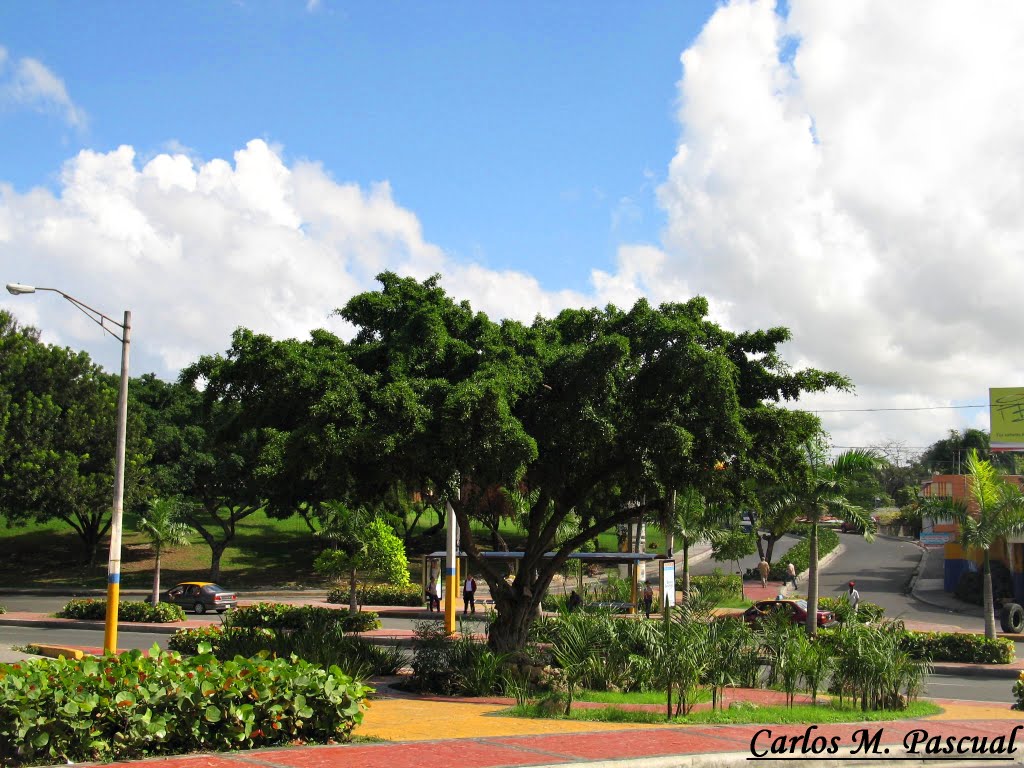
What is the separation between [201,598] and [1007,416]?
42037 millimetres

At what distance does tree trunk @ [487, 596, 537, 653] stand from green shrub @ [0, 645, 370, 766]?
6970 mm

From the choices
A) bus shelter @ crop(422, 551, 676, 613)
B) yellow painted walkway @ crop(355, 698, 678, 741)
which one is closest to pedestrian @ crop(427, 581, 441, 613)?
bus shelter @ crop(422, 551, 676, 613)

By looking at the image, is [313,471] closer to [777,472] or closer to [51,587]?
[777,472]

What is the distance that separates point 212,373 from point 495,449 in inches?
218

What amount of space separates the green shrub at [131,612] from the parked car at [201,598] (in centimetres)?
371

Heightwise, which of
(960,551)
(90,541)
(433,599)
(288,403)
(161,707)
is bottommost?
(433,599)

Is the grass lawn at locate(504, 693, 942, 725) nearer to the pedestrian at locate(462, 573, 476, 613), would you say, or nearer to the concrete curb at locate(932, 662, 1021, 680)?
the concrete curb at locate(932, 662, 1021, 680)

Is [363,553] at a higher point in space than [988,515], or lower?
lower

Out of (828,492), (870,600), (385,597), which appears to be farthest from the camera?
(870,600)

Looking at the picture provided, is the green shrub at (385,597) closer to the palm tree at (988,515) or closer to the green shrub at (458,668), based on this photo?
the palm tree at (988,515)

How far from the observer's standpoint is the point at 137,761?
8484 millimetres

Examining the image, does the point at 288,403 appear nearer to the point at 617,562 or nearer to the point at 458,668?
the point at 458,668

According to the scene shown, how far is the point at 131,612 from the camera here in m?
31.1

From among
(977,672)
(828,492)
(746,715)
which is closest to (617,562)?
(828,492)
